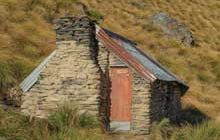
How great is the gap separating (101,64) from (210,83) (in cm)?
1556

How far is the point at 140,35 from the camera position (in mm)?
40281

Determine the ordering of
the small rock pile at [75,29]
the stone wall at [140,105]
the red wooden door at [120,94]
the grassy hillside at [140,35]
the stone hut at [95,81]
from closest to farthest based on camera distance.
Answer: the stone hut at [95,81]
the small rock pile at [75,29]
the stone wall at [140,105]
the red wooden door at [120,94]
the grassy hillside at [140,35]

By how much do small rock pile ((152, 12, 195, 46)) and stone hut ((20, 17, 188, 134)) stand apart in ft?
72.2

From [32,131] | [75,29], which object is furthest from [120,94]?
[32,131]

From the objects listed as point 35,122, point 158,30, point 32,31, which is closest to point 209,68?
point 158,30

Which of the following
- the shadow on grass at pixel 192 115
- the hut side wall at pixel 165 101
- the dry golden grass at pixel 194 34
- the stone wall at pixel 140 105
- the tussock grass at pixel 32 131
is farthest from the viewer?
the dry golden grass at pixel 194 34

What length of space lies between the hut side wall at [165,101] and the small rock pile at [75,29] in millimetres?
2954

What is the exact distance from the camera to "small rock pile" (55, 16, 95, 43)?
1877 centimetres

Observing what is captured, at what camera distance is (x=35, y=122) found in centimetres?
1088

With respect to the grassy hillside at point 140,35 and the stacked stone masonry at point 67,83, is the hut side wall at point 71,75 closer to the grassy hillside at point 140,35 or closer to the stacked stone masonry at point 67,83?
the stacked stone masonry at point 67,83

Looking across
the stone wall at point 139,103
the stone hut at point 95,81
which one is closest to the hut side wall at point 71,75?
the stone hut at point 95,81

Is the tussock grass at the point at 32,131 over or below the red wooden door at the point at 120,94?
over

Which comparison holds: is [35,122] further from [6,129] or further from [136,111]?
[136,111]

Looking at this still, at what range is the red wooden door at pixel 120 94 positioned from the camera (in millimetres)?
19734
